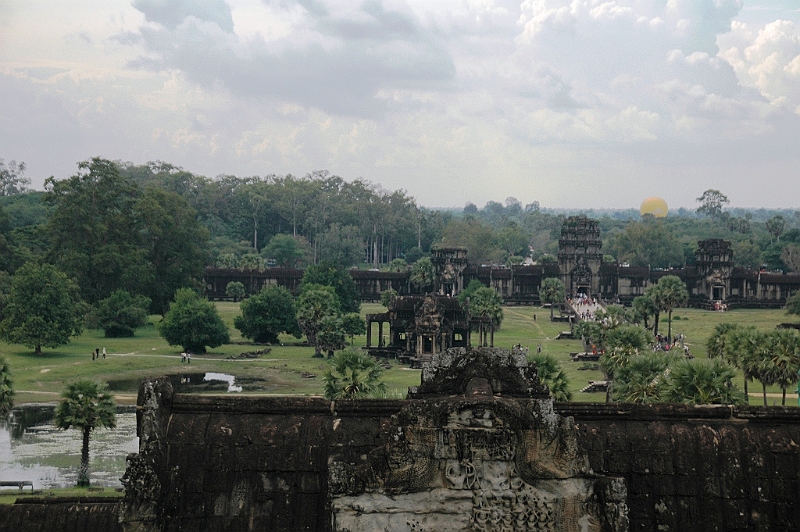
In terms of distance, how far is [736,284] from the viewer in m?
151

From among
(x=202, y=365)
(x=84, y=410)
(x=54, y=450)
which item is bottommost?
(x=54, y=450)

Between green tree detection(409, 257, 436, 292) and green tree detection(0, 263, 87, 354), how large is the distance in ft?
212

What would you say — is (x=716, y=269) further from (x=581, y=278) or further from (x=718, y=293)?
(x=581, y=278)

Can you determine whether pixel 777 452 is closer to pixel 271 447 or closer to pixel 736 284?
pixel 271 447

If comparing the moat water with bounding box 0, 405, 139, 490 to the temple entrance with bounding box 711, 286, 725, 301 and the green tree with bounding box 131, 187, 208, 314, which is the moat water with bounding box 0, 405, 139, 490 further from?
the temple entrance with bounding box 711, 286, 725, 301

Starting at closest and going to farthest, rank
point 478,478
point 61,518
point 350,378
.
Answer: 1. point 478,478
2. point 61,518
3. point 350,378

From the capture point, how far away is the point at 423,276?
152 metres

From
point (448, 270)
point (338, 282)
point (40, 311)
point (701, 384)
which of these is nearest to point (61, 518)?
point (701, 384)

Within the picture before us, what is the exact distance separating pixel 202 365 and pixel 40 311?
15.3m

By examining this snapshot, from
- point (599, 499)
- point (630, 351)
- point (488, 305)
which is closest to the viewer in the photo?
point (599, 499)

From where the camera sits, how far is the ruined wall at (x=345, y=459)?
50.7ft

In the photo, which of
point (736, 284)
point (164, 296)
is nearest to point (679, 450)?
point (164, 296)

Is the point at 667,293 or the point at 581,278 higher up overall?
the point at 667,293

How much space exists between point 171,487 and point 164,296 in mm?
108763
